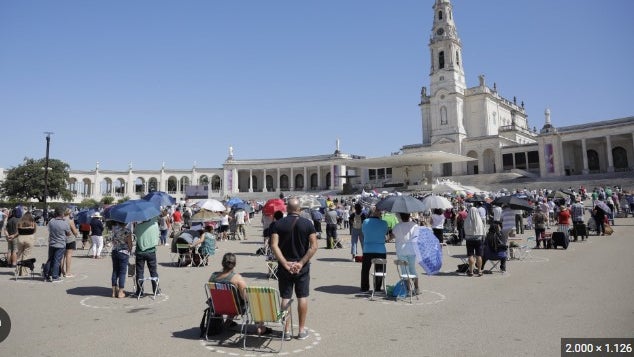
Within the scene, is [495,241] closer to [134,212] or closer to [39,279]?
[134,212]

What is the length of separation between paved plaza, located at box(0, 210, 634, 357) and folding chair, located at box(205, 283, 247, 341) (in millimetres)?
395

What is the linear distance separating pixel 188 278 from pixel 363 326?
5268 millimetres

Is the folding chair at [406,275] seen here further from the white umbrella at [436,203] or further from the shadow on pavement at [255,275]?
the white umbrella at [436,203]

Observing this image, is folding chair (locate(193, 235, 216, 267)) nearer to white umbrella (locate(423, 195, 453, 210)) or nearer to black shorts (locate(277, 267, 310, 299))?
black shorts (locate(277, 267, 310, 299))

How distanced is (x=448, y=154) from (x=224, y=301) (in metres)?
45.1

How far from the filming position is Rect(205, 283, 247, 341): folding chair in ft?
16.3

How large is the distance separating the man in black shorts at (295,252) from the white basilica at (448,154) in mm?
42856

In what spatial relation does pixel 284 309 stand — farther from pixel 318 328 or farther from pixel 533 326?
pixel 533 326

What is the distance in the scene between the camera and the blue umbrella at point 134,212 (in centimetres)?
752

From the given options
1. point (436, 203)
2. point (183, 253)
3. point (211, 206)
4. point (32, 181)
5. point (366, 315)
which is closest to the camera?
point (366, 315)

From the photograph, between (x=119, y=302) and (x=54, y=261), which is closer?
(x=119, y=302)

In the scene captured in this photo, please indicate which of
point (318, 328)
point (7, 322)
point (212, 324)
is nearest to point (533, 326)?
point (318, 328)

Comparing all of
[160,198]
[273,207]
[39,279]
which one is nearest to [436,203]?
[273,207]

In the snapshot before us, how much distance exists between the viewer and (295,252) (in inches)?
203
